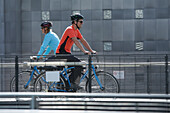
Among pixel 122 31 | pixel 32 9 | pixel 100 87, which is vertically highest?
pixel 32 9

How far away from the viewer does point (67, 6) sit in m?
17.4

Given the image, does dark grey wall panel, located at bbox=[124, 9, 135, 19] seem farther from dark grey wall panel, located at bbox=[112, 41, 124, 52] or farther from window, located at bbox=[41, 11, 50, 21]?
window, located at bbox=[41, 11, 50, 21]

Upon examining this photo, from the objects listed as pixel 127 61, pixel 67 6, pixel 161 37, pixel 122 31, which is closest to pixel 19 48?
pixel 67 6

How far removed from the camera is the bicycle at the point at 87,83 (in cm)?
759

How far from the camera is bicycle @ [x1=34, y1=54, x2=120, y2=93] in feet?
24.9

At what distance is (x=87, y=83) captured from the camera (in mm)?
7668

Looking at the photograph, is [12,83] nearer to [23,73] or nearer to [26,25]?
[23,73]

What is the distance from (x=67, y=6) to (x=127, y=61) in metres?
10.2

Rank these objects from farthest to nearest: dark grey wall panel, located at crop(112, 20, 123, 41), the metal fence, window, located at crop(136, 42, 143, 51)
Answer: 1. dark grey wall panel, located at crop(112, 20, 123, 41)
2. window, located at crop(136, 42, 143, 51)
3. the metal fence

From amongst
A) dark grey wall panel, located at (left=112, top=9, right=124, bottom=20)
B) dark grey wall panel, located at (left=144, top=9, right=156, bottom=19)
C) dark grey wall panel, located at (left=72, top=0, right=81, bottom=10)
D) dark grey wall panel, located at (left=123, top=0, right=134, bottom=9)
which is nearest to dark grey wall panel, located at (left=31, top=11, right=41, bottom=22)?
dark grey wall panel, located at (left=72, top=0, right=81, bottom=10)

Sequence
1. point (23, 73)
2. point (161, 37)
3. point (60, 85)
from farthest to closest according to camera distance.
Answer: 1. point (161, 37)
2. point (23, 73)
3. point (60, 85)

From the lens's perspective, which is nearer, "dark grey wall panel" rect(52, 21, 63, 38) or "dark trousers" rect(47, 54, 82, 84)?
"dark trousers" rect(47, 54, 82, 84)

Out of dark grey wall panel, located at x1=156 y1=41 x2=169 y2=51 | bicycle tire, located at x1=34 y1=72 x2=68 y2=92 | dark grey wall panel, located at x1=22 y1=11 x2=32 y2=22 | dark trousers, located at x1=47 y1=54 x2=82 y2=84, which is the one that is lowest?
bicycle tire, located at x1=34 y1=72 x2=68 y2=92

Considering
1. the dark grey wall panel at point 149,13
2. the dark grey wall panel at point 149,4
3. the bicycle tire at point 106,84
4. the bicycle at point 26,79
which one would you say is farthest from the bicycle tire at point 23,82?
the dark grey wall panel at point 149,4
